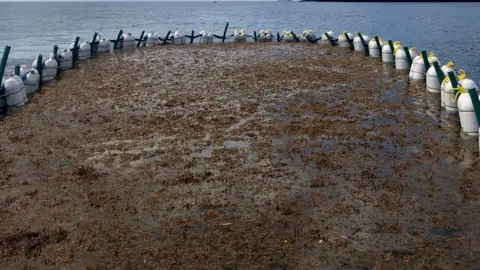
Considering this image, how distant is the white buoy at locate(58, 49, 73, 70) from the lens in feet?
84.5

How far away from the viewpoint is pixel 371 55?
28.7 metres

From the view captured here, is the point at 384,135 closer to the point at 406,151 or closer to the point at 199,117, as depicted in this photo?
the point at 406,151

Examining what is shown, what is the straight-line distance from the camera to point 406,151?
1195 cm

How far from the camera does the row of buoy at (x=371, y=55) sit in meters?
14.0

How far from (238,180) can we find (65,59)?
754 inches

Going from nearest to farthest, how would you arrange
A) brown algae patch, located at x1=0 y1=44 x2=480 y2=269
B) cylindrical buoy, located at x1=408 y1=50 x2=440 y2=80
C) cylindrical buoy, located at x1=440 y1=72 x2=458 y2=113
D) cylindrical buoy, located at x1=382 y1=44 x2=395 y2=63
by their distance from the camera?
brown algae patch, located at x1=0 y1=44 x2=480 y2=269 → cylindrical buoy, located at x1=440 y1=72 x2=458 y2=113 → cylindrical buoy, located at x1=408 y1=50 x2=440 y2=80 → cylindrical buoy, located at x1=382 y1=44 x2=395 y2=63

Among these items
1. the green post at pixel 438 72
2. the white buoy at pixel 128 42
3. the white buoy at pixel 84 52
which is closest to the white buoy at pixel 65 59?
the white buoy at pixel 84 52

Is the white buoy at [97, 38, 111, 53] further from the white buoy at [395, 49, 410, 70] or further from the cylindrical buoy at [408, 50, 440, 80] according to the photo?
the cylindrical buoy at [408, 50, 440, 80]

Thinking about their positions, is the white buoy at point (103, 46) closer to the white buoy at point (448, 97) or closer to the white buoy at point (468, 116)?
the white buoy at point (448, 97)

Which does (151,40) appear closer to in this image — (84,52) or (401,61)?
(84,52)

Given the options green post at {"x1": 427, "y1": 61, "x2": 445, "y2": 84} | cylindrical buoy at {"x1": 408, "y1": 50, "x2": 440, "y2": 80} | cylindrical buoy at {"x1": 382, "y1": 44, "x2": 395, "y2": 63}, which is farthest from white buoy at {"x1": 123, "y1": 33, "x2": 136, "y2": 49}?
green post at {"x1": 427, "y1": 61, "x2": 445, "y2": 84}

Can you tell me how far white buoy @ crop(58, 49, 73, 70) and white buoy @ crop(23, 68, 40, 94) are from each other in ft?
20.1

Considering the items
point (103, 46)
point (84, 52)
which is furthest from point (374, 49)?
point (103, 46)

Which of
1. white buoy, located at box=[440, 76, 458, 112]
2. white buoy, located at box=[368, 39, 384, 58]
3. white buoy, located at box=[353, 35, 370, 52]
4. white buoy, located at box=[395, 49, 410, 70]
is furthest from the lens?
white buoy, located at box=[353, 35, 370, 52]
